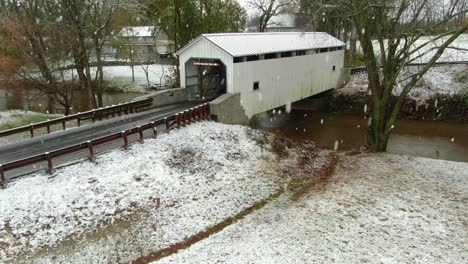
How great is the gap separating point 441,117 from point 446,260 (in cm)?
2174

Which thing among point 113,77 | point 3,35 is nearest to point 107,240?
point 3,35

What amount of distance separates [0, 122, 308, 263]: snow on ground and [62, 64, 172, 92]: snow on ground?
82.3ft

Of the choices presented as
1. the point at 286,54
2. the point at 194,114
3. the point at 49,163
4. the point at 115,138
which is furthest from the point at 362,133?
the point at 49,163

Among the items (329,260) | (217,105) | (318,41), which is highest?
(318,41)

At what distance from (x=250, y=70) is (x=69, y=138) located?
9631 millimetres

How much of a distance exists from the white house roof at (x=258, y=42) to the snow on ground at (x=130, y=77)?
16.4 m

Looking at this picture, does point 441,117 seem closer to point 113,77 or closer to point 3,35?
point 3,35

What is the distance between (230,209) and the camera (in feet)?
40.6

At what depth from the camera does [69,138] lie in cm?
1500

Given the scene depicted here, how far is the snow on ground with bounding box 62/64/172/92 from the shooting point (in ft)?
134

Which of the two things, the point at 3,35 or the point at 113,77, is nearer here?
the point at 3,35

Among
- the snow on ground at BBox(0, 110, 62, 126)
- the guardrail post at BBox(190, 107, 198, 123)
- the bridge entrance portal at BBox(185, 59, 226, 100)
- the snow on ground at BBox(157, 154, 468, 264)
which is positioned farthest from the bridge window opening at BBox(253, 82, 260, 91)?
the snow on ground at BBox(0, 110, 62, 126)

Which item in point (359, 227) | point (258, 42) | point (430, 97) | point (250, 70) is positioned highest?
point (258, 42)

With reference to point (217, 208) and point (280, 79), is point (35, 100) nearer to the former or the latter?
point (280, 79)
